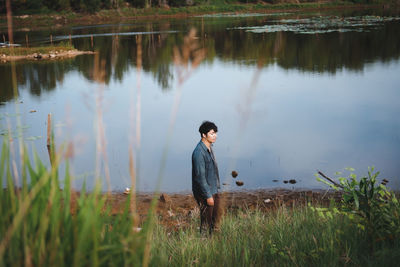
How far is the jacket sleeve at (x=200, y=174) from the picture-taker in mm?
6762

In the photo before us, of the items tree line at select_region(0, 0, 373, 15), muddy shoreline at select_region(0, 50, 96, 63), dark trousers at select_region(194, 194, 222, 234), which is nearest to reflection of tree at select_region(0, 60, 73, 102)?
muddy shoreline at select_region(0, 50, 96, 63)

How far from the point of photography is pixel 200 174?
22.2 ft

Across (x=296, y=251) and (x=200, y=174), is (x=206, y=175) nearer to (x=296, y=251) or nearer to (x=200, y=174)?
(x=200, y=174)

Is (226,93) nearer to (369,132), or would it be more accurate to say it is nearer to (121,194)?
(369,132)

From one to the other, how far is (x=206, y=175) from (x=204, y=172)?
0.57ft

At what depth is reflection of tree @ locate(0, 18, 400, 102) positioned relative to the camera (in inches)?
1229

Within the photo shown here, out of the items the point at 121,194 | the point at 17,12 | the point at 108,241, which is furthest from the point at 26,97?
the point at 17,12

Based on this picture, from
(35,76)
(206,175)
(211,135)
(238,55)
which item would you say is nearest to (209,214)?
(206,175)

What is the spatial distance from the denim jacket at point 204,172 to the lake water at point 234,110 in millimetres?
892

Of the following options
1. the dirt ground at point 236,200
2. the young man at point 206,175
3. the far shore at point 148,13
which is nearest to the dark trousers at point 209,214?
the young man at point 206,175

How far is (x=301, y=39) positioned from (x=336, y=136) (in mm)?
29860

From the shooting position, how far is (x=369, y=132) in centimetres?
1794

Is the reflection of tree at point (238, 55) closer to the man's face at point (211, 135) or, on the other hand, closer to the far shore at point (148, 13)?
the man's face at point (211, 135)

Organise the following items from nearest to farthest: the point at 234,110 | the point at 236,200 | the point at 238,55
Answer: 1. the point at 236,200
2. the point at 234,110
3. the point at 238,55
